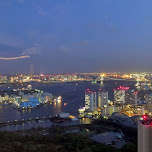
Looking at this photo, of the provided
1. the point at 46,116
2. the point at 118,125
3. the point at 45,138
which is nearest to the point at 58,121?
the point at 46,116

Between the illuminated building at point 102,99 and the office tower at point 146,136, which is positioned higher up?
the office tower at point 146,136

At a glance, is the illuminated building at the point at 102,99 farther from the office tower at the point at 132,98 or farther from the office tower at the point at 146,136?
the office tower at the point at 146,136

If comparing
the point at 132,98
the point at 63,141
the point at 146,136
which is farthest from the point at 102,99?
the point at 146,136

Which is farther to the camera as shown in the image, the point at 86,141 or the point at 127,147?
the point at 86,141

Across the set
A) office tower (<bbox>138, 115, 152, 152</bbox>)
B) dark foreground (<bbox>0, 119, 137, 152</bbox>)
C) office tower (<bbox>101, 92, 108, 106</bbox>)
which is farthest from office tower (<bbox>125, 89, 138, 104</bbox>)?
office tower (<bbox>138, 115, 152, 152</bbox>)

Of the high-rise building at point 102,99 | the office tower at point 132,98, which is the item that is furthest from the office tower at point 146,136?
the office tower at point 132,98

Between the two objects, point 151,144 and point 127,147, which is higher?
point 151,144

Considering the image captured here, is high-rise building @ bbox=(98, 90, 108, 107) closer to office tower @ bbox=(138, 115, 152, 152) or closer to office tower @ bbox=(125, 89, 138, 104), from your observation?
office tower @ bbox=(125, 89, 138, 104)

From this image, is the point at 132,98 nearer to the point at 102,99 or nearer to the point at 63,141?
the point at 102,99

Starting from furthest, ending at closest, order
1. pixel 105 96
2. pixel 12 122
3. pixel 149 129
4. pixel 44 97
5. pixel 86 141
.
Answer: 1. pixel 44 97
2. pixel 105 96
3. pixel 12 122
4. pixel 86 141
5. pixel 149 129

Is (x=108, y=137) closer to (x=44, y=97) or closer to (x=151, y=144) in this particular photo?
(x=151, y=144)

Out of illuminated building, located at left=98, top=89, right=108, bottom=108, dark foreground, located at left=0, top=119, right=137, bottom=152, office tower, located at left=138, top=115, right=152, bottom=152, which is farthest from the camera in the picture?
illuminated building, located at left=98, top=89, right=108, bottom=108
